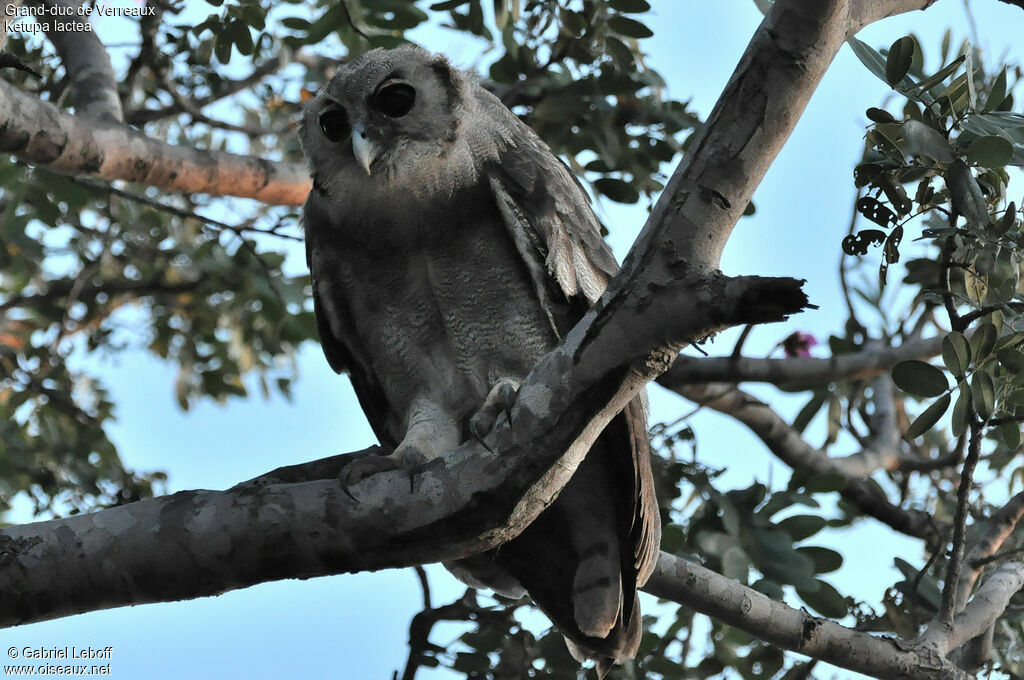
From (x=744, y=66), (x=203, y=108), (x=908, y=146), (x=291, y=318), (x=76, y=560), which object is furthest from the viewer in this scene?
(x=203, y=108)

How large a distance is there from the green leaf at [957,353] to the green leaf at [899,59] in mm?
630

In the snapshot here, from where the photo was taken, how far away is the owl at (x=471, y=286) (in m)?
2.94

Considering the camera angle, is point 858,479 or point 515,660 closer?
point 515,660

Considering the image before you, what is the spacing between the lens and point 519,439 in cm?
213

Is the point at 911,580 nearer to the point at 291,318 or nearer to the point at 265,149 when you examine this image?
the point at 291,318

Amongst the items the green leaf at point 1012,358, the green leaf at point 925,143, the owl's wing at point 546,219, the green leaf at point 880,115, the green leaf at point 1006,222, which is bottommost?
the green leaf at point 1012,358

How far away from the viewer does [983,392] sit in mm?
2420

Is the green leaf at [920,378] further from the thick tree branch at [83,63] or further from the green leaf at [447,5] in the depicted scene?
the thick tree branch at [83,63]

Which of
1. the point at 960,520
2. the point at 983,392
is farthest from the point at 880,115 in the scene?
the point at 960,520

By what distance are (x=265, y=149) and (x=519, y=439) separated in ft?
12.8

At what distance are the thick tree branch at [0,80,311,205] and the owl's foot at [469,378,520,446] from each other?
5.51 ft

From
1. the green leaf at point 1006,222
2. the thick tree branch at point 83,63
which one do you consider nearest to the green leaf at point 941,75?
the green leaf at point 1006,222

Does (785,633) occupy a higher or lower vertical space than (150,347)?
lower

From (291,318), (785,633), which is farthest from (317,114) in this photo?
(785,633)
